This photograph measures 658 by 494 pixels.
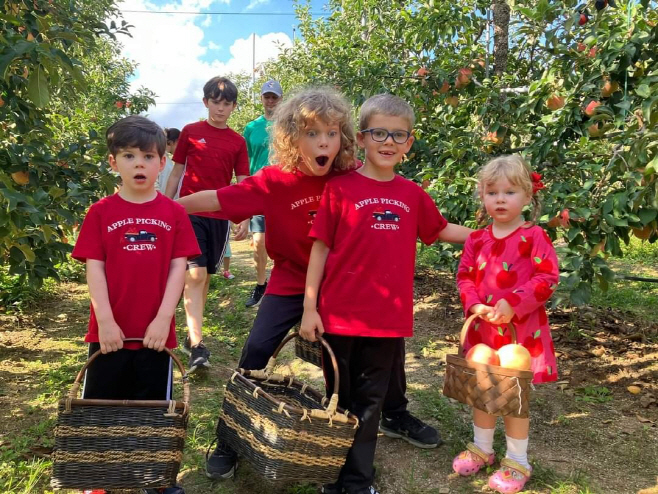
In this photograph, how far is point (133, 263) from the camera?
A: 188cm

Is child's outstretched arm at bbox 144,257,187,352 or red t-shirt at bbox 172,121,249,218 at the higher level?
red t-shirt at bbox 172,121,249,218

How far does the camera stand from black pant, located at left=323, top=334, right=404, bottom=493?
195 centimetres

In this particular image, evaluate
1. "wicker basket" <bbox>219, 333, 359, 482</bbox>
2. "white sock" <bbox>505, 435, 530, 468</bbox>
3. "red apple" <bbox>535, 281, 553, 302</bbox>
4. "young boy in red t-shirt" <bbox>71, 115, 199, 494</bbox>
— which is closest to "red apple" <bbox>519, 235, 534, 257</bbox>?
"red apple" <bbox>535, 281, 553, 302</bbox>

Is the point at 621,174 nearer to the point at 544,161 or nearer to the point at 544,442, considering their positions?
the point at 544,161

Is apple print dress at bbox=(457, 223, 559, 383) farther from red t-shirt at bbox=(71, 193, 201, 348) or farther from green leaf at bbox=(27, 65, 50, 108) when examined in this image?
green leaf at bbox=(27, 65, 50, 108)

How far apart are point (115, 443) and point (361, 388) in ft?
2.74

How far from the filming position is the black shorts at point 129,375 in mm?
1935

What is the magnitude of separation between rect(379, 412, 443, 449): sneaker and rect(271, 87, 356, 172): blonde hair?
114cm

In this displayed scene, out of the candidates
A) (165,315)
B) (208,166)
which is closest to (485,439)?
(165,315)

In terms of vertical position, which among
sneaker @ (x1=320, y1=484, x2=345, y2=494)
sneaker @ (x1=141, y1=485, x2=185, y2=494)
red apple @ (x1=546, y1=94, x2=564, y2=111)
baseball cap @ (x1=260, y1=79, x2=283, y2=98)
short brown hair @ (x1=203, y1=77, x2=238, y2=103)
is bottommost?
sneaker @ (x1=320, y1=484, x2=345, y2=494)

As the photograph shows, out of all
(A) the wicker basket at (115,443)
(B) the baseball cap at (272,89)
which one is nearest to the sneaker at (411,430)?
(A) the wicker basket at (115,443)

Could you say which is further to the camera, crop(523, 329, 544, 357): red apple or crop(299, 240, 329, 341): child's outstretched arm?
crop(523, 329, 544, 357): red apple

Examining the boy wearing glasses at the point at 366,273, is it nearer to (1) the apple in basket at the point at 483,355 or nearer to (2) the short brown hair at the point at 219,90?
(1) the apple in basket at the point at 483,355

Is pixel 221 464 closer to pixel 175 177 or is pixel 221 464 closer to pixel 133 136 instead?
pixel 133 136
